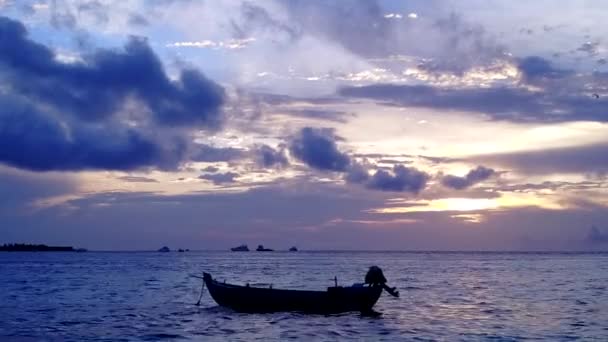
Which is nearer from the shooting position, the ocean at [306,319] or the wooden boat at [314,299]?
the ocean at [306,319]

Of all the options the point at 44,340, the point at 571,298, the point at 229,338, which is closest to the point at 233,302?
the point at 229,338

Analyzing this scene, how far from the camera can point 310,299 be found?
46188 mm

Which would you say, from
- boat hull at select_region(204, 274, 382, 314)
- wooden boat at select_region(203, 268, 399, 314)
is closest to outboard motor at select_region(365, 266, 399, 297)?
wooden boat at select_region(203, 268, 399, 314)

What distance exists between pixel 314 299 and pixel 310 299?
28cm

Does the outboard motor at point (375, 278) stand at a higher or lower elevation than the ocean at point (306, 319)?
higher

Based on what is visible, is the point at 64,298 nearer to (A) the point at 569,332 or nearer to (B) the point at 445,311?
(B) the point at 445,311

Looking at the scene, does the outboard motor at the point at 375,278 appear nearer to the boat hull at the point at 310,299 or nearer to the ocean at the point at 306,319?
the boat hull at the point at 310,299

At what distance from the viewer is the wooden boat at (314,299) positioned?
45.9m

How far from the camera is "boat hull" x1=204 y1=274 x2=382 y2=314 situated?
45938 mm

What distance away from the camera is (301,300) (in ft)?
152

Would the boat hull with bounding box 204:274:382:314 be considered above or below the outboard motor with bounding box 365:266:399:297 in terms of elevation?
below

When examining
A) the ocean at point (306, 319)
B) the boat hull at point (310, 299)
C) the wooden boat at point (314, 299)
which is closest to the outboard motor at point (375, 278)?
the wooden boat at point (314, 299)

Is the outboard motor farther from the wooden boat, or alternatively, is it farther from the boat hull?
the boat hull

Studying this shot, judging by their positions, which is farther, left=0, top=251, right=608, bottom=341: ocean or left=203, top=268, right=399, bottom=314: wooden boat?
left=203, top=268, right=399, bottom=314: wooden boat
